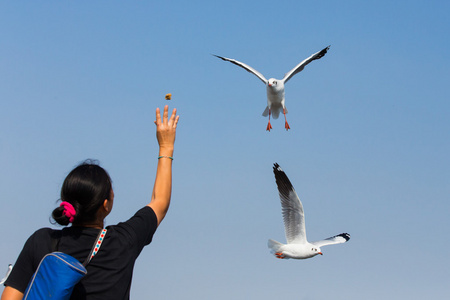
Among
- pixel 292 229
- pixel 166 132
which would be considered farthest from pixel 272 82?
pixel 166 132

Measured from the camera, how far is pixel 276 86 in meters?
13.1

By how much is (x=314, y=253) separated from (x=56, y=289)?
37.8 ft

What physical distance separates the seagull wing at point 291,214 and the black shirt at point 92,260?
1076cm

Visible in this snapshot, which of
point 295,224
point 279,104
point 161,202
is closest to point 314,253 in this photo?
point 295,224

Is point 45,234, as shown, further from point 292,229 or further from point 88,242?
point 292,229

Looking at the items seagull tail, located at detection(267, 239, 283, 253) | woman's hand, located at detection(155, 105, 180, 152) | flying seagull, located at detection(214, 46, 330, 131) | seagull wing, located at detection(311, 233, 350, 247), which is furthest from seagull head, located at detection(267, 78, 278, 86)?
woman's hand, located at detection(155, 105, 180, 152)

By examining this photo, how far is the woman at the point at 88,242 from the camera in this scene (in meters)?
2.54

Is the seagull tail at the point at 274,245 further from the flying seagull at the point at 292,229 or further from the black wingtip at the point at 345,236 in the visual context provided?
the black wingtip at the point at 345,236

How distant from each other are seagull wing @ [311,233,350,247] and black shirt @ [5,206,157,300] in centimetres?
1167

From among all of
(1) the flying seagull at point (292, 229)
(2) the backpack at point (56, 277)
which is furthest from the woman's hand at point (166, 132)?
(1) the flying seagull at point (292, 229)

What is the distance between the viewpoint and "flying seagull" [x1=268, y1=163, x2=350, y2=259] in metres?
13.3

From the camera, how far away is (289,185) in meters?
13.6

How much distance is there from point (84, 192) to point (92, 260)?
11.0 inches

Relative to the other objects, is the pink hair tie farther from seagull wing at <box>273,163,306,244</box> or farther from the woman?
seagull wing at <box>273,163,306,244</box>
